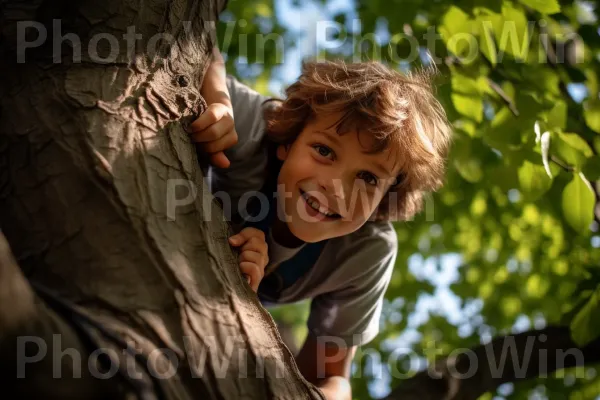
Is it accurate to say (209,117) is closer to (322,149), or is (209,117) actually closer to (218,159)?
(218,159)

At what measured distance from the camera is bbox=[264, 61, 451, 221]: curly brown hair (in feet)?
5.29

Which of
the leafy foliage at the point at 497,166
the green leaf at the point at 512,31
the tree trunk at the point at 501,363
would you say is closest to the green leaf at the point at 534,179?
the leafy foliage at the point at 497,166

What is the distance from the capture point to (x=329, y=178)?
154cm

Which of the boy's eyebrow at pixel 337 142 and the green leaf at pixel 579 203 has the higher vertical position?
the boy's eyebrow at pixel 337 142

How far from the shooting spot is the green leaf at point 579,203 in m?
1.48

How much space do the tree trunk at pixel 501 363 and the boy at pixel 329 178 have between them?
0.25 m

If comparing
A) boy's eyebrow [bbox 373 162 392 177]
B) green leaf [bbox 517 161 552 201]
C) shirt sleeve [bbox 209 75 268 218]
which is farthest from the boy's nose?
green leaf [bbox 517 161 552 201]

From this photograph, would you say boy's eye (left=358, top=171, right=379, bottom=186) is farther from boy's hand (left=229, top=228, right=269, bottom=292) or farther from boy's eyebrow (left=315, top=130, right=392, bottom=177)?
boy's hand (left=229, top=228, right=269, bottom=292)

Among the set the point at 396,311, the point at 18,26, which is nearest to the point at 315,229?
the point at 18,26

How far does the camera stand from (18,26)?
1047 millimetres

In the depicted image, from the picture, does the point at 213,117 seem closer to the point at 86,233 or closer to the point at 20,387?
the point at 86,233

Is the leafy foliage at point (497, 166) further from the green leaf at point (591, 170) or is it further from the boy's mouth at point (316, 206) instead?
the boy's mouth at point (316, 206)

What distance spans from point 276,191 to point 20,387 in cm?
110

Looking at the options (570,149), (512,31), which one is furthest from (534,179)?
(512,31)
